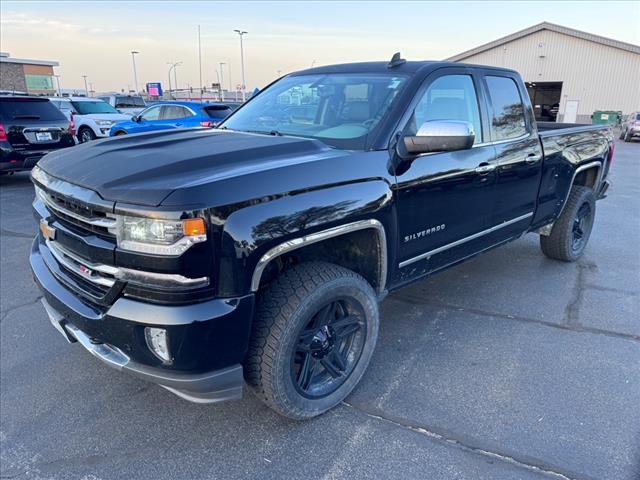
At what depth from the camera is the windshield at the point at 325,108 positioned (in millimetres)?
2986

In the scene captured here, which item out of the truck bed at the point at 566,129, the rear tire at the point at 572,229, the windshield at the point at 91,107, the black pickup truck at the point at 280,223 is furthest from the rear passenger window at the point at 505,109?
the windshield at the point at 91,107

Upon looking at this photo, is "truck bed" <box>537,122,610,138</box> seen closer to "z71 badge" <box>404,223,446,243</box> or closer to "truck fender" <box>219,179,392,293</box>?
"z71 badge" <box>404,223,446,243</box>

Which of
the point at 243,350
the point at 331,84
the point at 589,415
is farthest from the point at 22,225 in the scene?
the point at 589,415

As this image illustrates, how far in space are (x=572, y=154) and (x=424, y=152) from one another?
8.62ft

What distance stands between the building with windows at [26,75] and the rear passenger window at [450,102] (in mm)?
42742

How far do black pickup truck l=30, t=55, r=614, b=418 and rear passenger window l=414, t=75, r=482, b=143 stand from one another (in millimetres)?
14

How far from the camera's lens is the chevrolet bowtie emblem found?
2582 mm

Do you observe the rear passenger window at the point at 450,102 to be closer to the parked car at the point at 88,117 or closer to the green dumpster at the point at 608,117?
the parked car at the point at 88,117

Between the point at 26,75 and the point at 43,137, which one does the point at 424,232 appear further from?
the point at 26,75

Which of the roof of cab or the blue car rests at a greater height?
the roof of cab

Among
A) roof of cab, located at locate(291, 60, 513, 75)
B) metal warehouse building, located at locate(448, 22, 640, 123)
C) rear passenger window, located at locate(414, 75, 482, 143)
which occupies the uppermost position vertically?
metal warehouse building, located at locate(448, 22, 640, 123)

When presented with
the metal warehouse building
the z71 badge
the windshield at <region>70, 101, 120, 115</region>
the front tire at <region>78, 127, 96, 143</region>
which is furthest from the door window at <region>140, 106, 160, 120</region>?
the metal warehouse building

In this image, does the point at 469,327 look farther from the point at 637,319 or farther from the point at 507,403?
the point at 637,319

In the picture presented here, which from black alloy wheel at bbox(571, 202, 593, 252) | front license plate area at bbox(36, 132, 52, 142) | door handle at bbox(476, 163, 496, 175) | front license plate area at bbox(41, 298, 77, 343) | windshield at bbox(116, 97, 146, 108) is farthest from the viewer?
windshield at bbox(116, 97, 146, 108)
